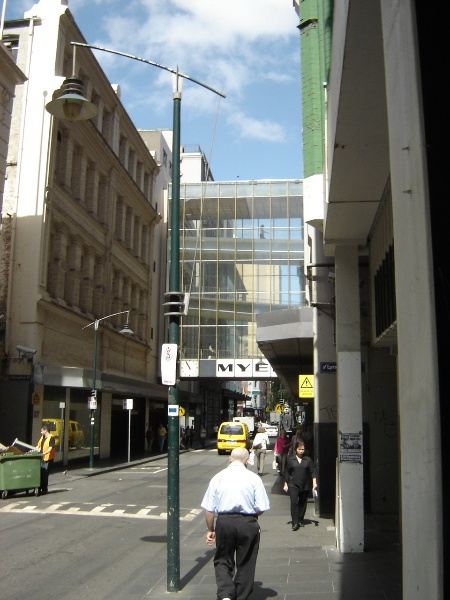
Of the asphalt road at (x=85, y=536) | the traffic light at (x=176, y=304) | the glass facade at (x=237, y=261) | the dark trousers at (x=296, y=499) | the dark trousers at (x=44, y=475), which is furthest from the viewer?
the glass facade at (x=237, y=261)

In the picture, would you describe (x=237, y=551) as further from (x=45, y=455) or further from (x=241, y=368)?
(x=241, y=368)

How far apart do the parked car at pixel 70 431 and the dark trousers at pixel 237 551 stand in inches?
894

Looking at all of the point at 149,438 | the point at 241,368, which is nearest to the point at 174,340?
the point at 149,438

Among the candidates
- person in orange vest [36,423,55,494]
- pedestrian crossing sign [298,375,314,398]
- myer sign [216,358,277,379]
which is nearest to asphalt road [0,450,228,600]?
person in orange vest [36,423,55,494]

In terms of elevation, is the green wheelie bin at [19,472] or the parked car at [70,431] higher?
the parked car at [70,431]

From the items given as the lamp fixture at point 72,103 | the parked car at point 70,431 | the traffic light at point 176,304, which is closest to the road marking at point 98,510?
the traffic light at point 176,304

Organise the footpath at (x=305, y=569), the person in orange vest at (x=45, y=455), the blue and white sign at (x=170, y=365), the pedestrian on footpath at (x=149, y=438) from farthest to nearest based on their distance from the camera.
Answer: the pedestrian on footpath at (x=149, y=438), the person in orange vest at (x=45, y=455), the blue and white sign at (x=170, y=365), the footpath at (x=305, y=569)

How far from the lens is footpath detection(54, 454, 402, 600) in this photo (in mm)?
7828

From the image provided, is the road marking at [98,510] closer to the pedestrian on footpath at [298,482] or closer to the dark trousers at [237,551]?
the pedestrian on footpath at [298,482]

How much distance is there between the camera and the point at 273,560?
31.9 ft

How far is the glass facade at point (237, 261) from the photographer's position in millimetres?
48250

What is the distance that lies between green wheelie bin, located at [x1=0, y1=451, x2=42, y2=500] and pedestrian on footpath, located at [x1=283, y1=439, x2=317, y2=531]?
8.37 m

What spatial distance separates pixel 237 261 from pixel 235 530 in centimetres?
4323

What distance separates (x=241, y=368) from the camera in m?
47.3
